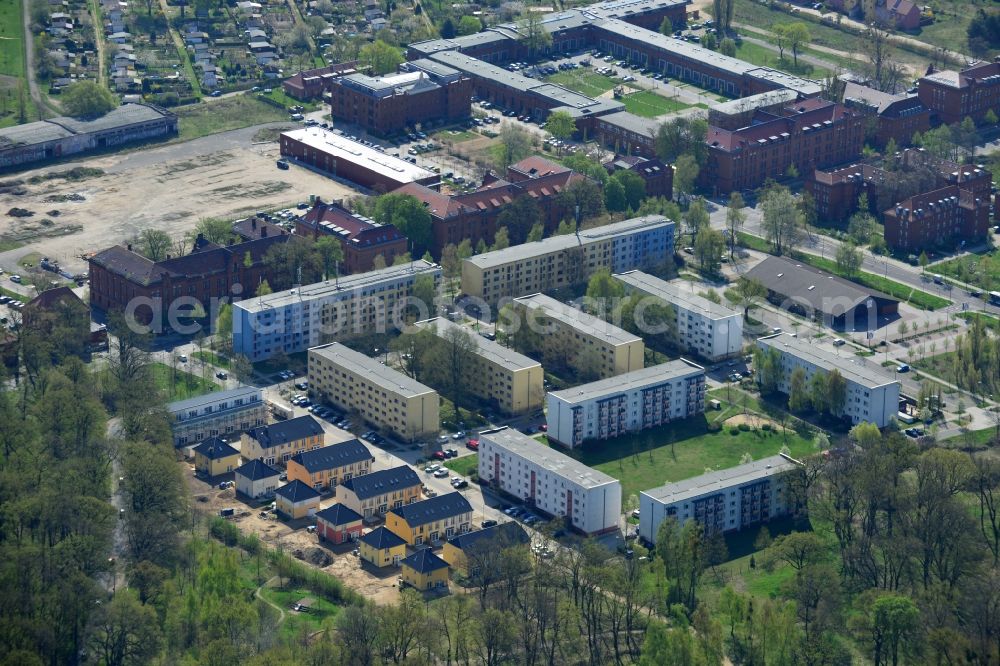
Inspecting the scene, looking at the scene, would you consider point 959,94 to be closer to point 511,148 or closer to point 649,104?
point 649,104

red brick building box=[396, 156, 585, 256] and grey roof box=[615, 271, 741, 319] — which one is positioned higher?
red brick building box=[396, 156, 585, 256]

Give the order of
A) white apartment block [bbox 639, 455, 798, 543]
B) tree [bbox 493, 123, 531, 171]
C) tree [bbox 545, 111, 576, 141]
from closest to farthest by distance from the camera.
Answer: white apartment block [bbox 639, 455, 798, 543] < tree [bbox 493, 123, 531, 171] < tree [bbox 545, 111, 576, 141]

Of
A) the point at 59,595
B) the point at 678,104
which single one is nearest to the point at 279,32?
the point at 678,104

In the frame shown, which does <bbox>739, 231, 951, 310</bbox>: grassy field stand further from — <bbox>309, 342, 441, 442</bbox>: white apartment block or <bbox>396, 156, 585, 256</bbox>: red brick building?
<bbox>309, 342, 441, 442</bbox>: white apartment block

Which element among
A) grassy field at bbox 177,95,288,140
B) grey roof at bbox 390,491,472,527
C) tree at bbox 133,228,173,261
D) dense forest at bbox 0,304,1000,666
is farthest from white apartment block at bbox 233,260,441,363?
grassy field at bbox 177,95,288,140

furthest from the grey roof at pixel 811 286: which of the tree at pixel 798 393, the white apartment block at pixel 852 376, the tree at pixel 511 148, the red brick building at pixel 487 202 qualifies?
the tree at pixel 511 148

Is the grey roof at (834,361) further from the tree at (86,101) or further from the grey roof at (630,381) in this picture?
the tree at (86,101)

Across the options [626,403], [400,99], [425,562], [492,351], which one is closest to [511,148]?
[400,99]

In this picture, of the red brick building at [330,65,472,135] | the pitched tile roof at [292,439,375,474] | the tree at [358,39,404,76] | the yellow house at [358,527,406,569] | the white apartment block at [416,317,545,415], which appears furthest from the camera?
the tree at [358,39,404,76]
